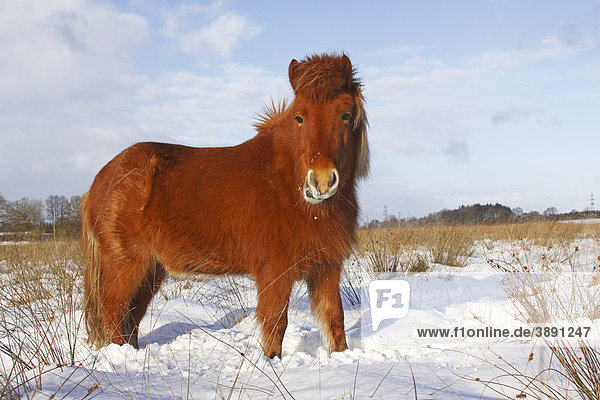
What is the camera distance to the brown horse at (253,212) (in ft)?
10.1

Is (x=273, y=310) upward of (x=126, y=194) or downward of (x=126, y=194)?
downward

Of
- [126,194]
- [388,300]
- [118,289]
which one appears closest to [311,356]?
[388,300]

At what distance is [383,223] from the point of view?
1036 centimetres

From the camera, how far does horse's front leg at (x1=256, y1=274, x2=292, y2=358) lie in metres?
3.06

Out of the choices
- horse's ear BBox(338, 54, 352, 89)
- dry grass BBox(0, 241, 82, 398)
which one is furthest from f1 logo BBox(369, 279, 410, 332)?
dry grass BBox(0, 241, 82, 398)

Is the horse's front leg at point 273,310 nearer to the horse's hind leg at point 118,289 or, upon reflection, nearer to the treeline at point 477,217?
the horse's hind leg at point 118,289

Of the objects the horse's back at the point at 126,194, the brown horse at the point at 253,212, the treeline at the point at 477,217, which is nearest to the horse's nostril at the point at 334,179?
the brown horse at the point at 253,212

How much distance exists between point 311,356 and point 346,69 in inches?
90.0

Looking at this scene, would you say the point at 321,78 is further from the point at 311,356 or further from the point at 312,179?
the point at 311,356

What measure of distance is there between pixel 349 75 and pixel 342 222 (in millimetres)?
1220

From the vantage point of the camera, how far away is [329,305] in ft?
11.2

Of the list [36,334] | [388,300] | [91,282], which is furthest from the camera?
[388,300]

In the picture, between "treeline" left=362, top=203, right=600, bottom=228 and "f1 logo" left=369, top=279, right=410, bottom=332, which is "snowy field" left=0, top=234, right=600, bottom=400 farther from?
"treeline" left=362, top=203, right=600, bottom=228

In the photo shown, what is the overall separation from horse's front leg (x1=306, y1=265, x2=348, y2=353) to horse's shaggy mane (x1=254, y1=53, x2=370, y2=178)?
0.91m
